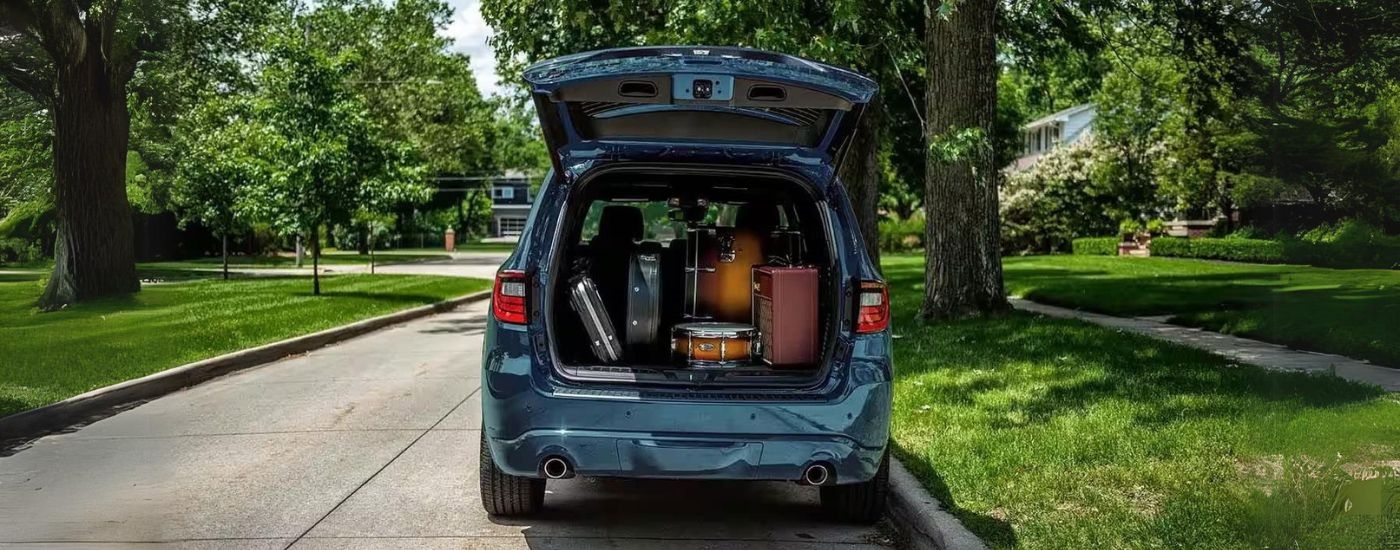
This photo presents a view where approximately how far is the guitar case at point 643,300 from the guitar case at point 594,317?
0.19 metres

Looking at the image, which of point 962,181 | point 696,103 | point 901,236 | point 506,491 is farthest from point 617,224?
point 901,236

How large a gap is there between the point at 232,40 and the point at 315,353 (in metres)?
7.89

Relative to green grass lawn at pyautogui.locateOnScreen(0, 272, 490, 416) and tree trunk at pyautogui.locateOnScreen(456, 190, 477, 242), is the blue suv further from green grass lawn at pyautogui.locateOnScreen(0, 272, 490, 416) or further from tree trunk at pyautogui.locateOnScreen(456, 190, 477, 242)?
tree trunk at pyautogui.locateOnScreen(456, 190, 477, 242)

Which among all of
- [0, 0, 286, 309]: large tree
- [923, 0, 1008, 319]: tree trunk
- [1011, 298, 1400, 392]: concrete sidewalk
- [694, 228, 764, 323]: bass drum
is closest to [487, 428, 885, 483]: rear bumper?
[694, 228, 764, 323]: bass drum

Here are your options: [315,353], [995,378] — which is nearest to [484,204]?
[315,353]

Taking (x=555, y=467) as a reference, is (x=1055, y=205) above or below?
above

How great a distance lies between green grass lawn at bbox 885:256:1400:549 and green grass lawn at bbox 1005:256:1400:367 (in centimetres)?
61

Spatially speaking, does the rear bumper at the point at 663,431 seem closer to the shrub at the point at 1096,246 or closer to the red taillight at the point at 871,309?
the red taillight at the point at 871,309

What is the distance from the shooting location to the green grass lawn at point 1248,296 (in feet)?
26.6

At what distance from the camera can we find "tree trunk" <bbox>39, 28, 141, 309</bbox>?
1463 cm

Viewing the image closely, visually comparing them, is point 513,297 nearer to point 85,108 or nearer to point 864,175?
point 85,108

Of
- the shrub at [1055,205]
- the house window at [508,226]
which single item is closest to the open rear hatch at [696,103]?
the shrub at [1055,205]

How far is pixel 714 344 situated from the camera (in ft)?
21.3

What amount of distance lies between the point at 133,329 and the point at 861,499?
1120cm
